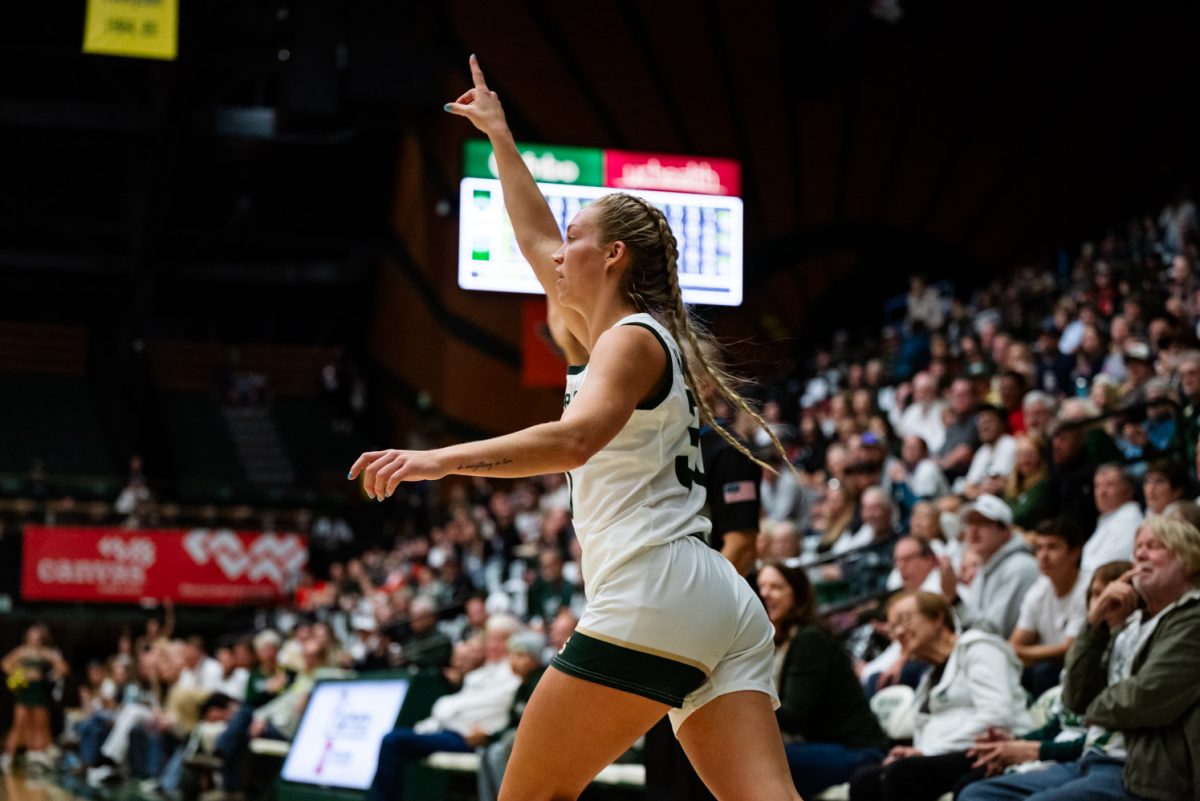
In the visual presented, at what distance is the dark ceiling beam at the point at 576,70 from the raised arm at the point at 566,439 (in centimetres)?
1554

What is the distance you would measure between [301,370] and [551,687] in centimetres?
2792

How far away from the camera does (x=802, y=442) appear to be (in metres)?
13.1

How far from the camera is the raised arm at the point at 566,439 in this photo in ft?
7.09

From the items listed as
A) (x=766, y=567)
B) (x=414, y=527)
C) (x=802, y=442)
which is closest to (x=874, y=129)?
(x=802, y=442)

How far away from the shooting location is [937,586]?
7.33 m

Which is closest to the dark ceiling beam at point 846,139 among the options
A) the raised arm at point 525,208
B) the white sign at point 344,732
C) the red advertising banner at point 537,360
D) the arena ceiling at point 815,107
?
the arena ceiling at point 815,107

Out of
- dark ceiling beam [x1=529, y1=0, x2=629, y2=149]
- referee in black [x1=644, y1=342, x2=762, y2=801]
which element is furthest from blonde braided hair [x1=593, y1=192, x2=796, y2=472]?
dark ceiling beam [x1=529, y1=0, x2=629, y2=149]

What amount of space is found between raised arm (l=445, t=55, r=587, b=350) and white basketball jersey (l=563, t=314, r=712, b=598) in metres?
0.51

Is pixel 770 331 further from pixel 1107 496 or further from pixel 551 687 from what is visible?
pixel 551 687

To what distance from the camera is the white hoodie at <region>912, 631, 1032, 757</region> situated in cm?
505

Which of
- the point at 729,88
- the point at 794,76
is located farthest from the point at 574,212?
the point at 794,76

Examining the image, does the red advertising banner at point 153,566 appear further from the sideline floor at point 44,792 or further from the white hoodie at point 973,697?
the white hoodie at point 973,697

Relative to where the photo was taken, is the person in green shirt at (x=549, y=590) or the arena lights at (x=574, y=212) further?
the person in green shirt at (x=549, y=590)

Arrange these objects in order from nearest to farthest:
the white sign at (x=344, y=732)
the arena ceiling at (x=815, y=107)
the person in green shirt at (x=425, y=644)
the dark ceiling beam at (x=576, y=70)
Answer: the white sign at (x=344, y=732), the person in green shirt at (x=425, y=644), the arena ceiling at (x=815, y=107), the dark ceiling beam at (x=576, y=70)
